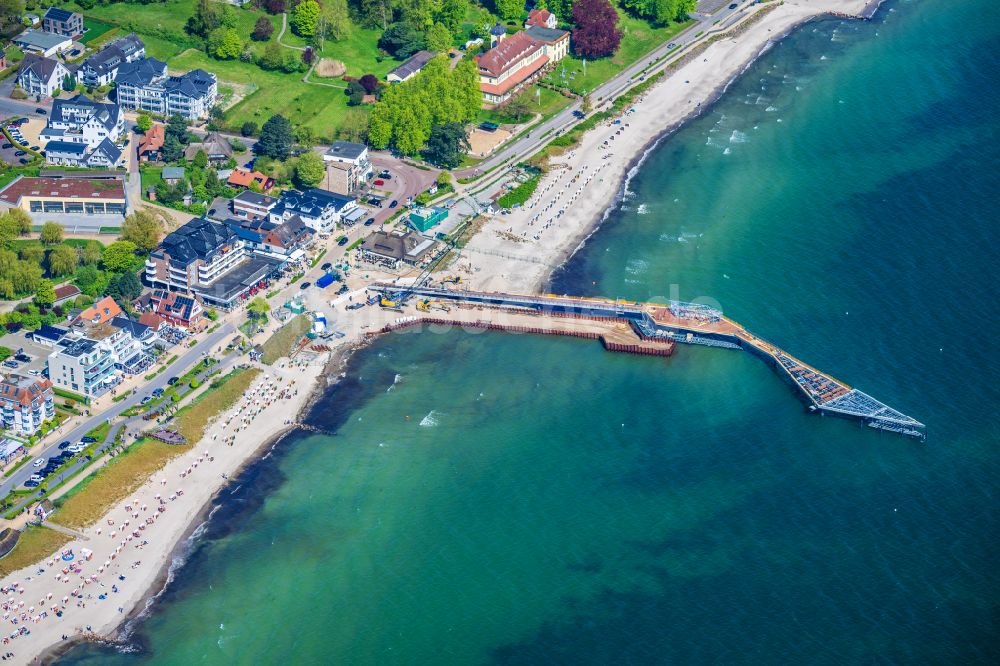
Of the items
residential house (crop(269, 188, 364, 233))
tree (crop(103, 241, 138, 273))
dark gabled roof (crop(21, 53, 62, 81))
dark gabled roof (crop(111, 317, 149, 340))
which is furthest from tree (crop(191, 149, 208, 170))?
dark gabled roof (crop(111, 317, 149, 340))

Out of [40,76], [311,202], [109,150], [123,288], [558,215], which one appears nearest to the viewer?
[123,288]

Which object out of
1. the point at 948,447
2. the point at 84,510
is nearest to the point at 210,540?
the point at 84,510

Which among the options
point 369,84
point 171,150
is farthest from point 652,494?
point 369,84

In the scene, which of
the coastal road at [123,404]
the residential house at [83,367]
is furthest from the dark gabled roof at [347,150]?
the residential house at [83,367]

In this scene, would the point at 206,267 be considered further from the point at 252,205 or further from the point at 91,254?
the point at 252,205

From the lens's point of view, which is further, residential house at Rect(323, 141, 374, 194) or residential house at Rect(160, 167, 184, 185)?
residential house at Rect(323, 141, 374, 194)

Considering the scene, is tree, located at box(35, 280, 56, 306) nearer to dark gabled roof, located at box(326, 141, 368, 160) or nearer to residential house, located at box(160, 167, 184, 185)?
residential house, located at box(160, 167, 184, 185)
